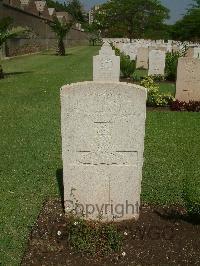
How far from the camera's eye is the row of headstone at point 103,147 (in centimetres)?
425

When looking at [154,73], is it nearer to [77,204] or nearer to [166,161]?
[166,161]

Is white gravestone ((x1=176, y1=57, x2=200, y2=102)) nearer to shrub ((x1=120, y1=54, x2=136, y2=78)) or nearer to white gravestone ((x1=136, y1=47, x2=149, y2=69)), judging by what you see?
shrub ((x1=120, y1=54, x2=136, y2=78))

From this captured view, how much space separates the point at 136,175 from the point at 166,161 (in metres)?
2.50

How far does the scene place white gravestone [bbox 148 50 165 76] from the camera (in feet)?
62.1

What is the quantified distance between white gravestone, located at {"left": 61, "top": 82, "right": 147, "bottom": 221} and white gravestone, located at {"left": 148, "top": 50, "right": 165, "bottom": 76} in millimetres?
14936

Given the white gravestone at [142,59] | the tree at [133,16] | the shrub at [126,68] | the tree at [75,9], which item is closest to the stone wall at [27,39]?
the white gravestone at [142,59]

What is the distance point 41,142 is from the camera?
795 cm

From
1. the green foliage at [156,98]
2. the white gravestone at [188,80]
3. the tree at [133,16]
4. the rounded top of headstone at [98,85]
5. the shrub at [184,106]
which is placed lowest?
the shrub at [184,106]

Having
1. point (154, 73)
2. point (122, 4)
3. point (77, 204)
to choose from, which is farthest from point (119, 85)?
point (122, 4)

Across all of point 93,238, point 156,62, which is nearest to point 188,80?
point 156,62

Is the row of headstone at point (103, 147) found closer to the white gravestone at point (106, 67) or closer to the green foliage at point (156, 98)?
the green foliage at point (156, 98)

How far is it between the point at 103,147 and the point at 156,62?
15.2m

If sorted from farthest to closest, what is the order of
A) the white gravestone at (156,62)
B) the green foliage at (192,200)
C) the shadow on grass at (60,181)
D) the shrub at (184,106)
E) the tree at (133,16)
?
the tree at (133,16)
the white gravestone at (156,62)
the shrub at (184,106)
the shadow on grass at (60,181)
the green foliage at (192,200)

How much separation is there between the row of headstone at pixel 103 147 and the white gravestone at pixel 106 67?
9.02 m
